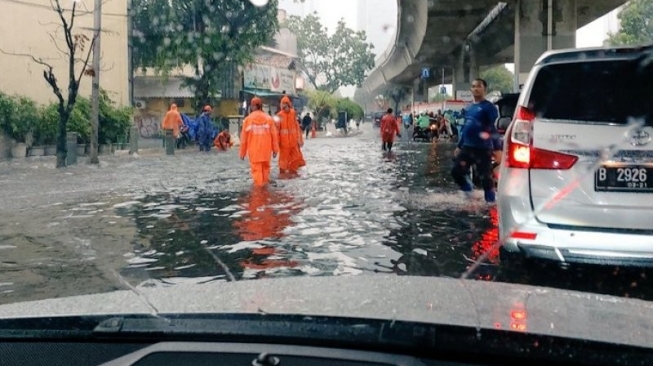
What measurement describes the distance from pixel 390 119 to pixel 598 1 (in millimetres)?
8304

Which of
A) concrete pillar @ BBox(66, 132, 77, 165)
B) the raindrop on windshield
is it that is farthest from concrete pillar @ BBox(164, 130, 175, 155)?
the raindrop on windshield

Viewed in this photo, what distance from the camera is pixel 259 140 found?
14.7m

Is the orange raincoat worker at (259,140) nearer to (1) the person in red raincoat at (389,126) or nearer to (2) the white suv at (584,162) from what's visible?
(2) the white suv at (584,162)

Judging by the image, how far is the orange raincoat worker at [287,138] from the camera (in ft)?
57.9

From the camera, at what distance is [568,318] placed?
90.0 inches

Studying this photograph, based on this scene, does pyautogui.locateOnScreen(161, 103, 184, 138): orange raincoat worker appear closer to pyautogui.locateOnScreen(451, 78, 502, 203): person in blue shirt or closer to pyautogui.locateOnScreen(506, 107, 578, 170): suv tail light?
pyautogui.locateOnScreen(451, 78, 502, 203): person in blue shirt

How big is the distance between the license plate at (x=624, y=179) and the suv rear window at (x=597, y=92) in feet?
1.04

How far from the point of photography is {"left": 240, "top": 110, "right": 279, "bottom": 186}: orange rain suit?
1464 cm

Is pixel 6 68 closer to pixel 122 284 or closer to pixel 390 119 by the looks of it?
pixel 390 119

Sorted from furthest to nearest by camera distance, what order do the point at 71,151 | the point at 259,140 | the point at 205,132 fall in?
the point at 205,132 → the point at 71,151 → the point at 259,140

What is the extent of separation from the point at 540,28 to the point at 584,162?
23.2 metres

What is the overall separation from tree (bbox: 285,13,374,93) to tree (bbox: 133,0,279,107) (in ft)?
121

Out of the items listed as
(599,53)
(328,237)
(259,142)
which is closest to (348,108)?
(259,142)

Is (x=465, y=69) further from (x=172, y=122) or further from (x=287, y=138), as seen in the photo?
(x=287, y=138)
